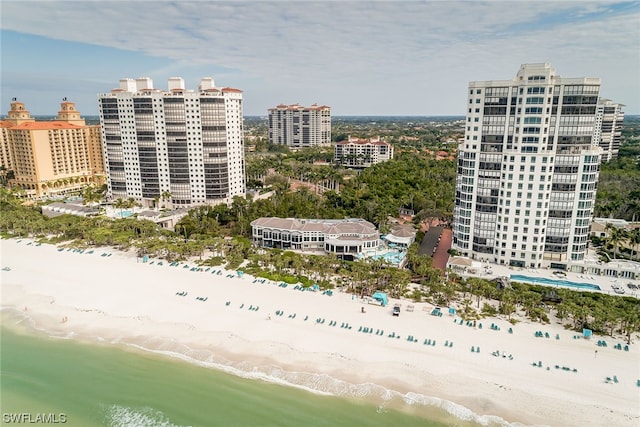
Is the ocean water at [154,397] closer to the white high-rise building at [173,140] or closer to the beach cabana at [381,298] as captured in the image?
the beach cabana at [381,298]

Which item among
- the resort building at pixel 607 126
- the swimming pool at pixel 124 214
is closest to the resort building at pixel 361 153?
the resort building at pixel 607 126

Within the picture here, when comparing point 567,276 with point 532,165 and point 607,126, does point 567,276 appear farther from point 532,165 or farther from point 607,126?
point 607,126

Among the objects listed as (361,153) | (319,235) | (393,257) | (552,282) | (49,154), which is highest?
(49,154)

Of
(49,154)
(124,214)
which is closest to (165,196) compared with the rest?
(124,214)

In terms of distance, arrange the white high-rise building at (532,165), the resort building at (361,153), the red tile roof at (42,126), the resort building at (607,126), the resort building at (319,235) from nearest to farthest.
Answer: the white high-rise building at (532,165) < the resort building at (319,235) < the red tile roof at (42,126) < the resort building at (607,126) < the resort building at (361,153)

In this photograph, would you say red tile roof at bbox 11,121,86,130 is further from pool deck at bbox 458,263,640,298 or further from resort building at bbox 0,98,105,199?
pool deck at bbox 458,263,640,298

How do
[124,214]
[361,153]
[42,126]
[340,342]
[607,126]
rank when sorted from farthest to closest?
[361,153], [607,126], [42,126], [124,214], [340,342]
